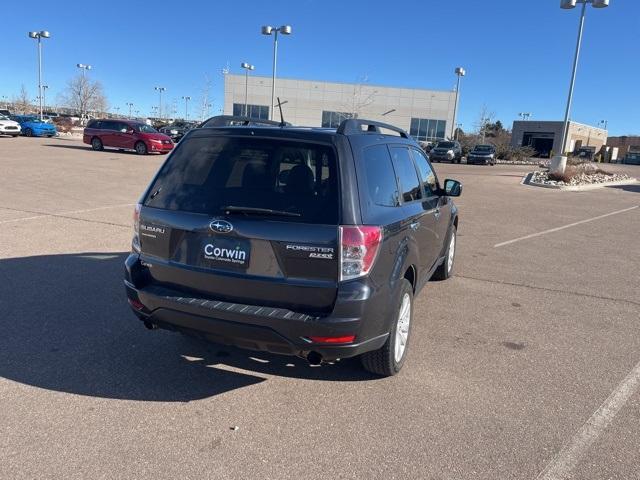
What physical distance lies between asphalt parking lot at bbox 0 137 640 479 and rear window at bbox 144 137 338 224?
4.11 feet

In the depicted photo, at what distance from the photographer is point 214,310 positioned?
3.29 meters

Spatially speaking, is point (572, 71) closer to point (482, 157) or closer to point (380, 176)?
point (482, 157)

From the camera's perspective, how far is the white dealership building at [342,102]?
67.2 metres

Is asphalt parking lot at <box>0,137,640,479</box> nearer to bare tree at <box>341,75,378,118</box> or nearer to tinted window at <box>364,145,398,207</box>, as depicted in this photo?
tinted window at <box>364,145,398,207</box>

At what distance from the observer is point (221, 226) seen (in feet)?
10.7

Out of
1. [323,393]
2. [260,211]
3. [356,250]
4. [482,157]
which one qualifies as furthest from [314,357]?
[482,157]

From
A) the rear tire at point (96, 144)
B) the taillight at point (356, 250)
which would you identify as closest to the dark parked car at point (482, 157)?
the rear tire at point (96, 144)

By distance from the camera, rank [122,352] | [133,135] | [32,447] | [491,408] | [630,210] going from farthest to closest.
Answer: [133,135]
[630,210]
[122,352]
[491,408]
[32,447]

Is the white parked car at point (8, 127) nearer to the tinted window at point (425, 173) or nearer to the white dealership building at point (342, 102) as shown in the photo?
the white dealership building at point (342, 102)

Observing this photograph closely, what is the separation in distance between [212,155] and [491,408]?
2.57m

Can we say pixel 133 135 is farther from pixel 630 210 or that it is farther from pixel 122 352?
pixel 122 352

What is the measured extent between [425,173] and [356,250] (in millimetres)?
2430

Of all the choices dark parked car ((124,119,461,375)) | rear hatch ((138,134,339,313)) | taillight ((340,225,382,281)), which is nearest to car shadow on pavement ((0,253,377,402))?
dark parked car ((124,119,461,375))

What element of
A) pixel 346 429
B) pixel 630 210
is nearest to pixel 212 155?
pixel 346 429
